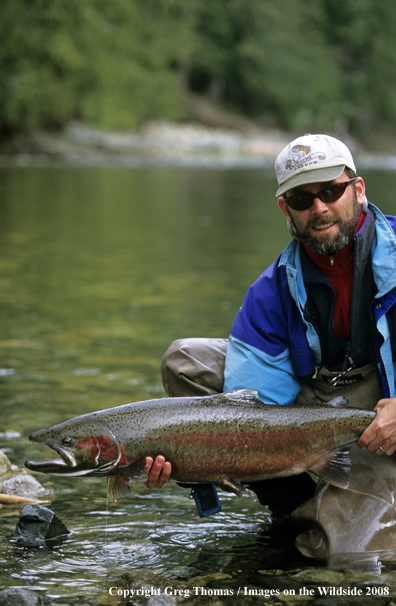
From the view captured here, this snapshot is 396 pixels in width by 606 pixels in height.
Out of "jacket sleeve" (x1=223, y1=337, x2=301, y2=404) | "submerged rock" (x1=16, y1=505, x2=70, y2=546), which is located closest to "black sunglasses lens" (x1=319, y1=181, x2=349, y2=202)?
"jacket sleeve" (x1=223, y1=337, x2=301, y2=404)

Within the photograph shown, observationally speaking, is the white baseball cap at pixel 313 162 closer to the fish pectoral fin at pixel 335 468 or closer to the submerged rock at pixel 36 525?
the fish pectoral fin at pixel 335 468

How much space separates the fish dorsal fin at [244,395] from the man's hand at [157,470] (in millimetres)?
367

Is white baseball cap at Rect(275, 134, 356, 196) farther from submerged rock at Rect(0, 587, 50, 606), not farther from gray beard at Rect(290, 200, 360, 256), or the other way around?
submerged rock at Rect(0, 587, 50, 606)

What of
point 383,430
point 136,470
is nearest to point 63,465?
point 136,470

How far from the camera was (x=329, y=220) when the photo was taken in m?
3.49

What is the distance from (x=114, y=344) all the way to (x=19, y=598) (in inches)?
178

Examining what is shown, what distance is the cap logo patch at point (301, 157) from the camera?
11.4ft

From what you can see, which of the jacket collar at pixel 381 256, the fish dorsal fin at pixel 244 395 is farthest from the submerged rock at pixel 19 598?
the jacket collar at pixel 381 256

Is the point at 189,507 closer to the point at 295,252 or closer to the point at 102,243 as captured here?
the point at 295,252

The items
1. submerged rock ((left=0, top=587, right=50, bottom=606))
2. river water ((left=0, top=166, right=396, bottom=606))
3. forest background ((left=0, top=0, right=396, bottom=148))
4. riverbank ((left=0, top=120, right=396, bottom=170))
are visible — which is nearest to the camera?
submerged rock ((left=0, top=587, right=50, bottom=606))

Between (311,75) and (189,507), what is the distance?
6819 cm

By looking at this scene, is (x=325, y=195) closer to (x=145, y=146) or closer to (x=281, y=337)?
(x=281, y=337)

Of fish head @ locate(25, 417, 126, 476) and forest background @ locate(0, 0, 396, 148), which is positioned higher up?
forest background @ locate(0, 0, 396, 148)

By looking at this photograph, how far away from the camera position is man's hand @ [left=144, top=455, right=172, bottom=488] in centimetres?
320
